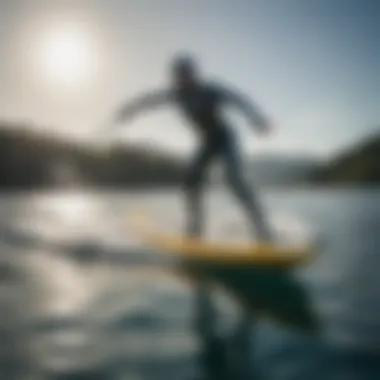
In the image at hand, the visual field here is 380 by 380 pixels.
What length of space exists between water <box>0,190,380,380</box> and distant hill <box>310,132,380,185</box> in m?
0.04

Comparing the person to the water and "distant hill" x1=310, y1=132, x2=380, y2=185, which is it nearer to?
the water

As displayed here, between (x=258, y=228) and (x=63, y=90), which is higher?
(x=63, y=90)

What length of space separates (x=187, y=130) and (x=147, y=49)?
24cm

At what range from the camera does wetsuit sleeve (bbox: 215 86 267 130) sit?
1.68m

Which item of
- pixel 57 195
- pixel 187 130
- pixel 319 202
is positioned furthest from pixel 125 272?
pixel 319 202

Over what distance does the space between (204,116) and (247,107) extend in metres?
0.12

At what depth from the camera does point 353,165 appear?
170 centimetres

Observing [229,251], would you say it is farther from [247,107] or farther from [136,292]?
[247,107]

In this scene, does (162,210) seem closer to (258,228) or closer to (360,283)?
(258,228)

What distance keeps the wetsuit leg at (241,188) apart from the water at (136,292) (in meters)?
A: 0.03

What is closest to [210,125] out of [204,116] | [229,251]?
[204,116]

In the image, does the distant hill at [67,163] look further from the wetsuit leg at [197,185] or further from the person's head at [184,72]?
the person's head at [184,72]

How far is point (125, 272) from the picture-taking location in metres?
1.68

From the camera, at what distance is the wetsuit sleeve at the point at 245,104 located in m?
1.68
